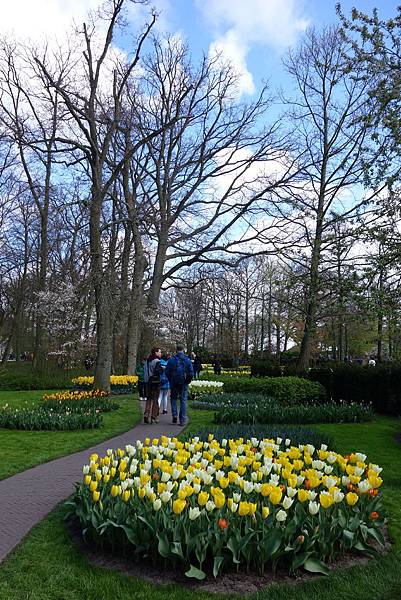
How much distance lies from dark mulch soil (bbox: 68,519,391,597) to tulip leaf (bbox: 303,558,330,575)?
0.06 meters

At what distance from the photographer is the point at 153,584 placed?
382cm

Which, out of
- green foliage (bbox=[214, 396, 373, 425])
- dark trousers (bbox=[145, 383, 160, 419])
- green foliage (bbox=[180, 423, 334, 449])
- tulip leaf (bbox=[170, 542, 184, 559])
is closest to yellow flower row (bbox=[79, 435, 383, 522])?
tulip leaf (bbox=[170, 542, 184, 559])

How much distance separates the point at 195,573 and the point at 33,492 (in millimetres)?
3268

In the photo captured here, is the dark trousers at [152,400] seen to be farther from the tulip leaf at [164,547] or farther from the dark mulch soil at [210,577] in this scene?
the tulip leaf at [164,547]

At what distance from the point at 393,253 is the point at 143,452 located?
258 inches

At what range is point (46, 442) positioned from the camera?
387 inches

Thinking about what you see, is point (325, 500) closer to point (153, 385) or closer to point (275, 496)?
point (275, 496)

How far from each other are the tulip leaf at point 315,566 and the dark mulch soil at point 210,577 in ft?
0.19

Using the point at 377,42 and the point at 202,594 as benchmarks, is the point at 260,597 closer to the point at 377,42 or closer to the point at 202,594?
the point at 202,594

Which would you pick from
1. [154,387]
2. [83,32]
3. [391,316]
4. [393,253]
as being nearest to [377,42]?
[393,253]

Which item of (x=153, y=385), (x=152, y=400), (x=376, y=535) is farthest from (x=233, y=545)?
(x=152, y=400)

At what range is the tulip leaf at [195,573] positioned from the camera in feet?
12.4

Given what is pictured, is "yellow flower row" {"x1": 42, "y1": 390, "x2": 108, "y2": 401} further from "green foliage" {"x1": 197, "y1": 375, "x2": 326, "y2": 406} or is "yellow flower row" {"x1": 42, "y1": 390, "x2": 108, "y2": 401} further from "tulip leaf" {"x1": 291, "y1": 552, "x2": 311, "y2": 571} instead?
"tulip leaf" {"x1": 291, "y1": 552, "x2": 311, "y2": 571}

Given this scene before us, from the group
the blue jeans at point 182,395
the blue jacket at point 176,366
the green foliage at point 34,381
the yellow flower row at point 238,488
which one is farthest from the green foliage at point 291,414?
the green foliage at point 34,381
